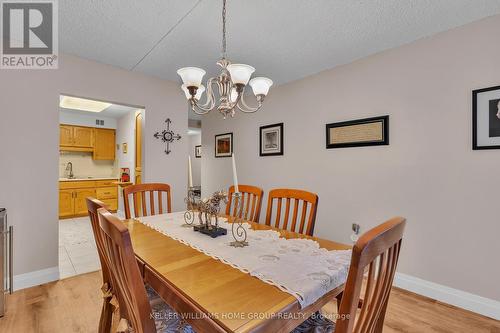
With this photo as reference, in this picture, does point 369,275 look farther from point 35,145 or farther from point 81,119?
point 81,119

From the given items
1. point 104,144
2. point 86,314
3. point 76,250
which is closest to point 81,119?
point 104,144

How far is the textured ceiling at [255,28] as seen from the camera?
176 centimetres

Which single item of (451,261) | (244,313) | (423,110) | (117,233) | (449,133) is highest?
(423,110)

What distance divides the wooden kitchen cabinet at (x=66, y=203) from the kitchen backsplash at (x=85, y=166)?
787 millimetres

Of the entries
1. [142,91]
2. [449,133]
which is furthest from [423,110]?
[142,91]

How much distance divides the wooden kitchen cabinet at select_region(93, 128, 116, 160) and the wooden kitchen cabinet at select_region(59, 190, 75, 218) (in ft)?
3.53

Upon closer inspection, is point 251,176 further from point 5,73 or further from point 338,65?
point 5,73

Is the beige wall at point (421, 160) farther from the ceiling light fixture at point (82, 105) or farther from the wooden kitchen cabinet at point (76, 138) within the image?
the wooden kitchen cabinet at point (76, 138)

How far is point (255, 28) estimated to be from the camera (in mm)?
2033

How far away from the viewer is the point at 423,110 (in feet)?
7.21

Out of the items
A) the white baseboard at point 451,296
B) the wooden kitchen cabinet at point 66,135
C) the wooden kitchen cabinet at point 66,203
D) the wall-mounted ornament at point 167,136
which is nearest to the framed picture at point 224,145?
the wall-mounted ornament at point 167,136

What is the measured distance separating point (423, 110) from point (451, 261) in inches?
52.7

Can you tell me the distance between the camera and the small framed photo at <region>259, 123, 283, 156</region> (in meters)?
3.42

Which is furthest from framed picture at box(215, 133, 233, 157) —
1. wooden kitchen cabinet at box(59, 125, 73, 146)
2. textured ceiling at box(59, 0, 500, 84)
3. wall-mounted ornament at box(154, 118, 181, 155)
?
wooden kitchen cabinet at box(59, 125, 73, 146)
